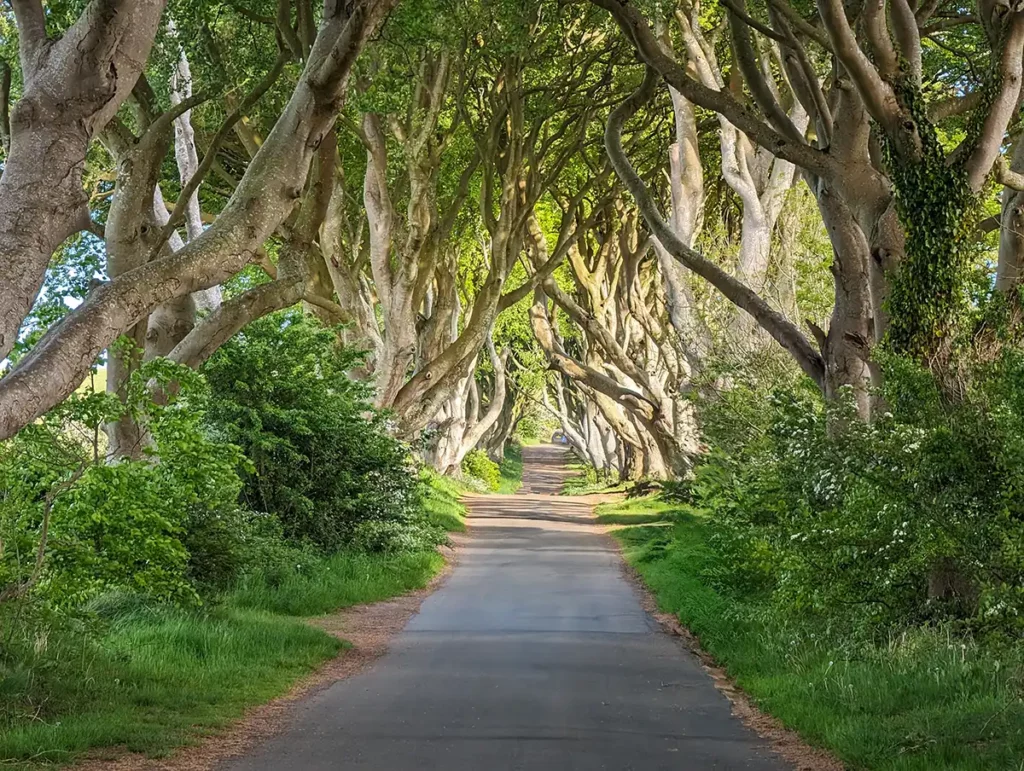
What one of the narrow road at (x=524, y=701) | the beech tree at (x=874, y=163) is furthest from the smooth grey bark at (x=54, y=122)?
the beech tree at (x=874, y=163)

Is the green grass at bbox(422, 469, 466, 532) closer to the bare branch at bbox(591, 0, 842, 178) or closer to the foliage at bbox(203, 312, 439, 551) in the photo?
the foliage at bbox(203, 312, 439, 551)

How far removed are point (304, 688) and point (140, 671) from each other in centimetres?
144

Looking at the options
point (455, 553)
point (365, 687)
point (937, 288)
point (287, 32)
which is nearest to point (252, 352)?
point (287, 32)

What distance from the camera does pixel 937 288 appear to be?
38.0 ft

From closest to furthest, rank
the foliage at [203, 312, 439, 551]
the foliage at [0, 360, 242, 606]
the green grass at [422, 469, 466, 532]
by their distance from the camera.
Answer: the foliage at [0, 360, 242, 606] < the foliage at [203, 312, 439, 551] < the green grass at [422, 469, 466, 532]

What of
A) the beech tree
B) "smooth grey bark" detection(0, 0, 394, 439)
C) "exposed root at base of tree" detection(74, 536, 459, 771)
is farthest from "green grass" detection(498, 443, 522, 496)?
"smooth grey bark" detection(0, 0, 394, 439)

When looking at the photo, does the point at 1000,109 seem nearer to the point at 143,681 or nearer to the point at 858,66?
the point at 858,66

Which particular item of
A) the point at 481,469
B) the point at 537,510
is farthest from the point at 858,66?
the point at 481,469

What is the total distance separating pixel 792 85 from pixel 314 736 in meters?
9.62

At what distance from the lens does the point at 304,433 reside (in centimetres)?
1838

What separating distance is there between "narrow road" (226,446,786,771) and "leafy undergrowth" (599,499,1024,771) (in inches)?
17.3

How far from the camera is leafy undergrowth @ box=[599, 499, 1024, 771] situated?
6965mm

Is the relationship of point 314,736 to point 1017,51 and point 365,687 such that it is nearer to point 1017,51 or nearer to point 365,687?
point 365,687

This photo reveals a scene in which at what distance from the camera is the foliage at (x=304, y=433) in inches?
699
